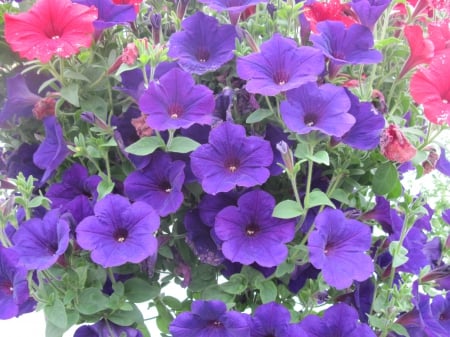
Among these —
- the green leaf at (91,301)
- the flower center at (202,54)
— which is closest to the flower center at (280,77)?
the flower center at (202,54)

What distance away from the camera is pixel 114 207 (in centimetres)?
64

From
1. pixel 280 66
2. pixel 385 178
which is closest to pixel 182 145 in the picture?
pixel 280 66

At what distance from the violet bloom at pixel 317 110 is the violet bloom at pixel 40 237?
27 cm

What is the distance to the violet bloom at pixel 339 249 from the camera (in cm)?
61

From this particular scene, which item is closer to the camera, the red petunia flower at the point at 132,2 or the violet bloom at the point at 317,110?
the violet bloom at the point at 317,110

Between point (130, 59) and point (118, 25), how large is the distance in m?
0.12

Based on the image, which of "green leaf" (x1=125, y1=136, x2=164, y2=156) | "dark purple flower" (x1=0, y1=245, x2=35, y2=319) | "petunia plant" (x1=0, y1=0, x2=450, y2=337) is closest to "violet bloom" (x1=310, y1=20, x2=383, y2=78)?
"petunia plant" (x1=0, y1=0, x2=450, y2=337)

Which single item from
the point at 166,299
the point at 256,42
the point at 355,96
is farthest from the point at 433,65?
the point at 166,299

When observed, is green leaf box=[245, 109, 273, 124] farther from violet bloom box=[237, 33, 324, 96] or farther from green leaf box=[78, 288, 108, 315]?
green leaf box=[78, 288, 108, 315]

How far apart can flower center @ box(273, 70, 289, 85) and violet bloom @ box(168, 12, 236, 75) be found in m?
0.07

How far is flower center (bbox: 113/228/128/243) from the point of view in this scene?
648 mm

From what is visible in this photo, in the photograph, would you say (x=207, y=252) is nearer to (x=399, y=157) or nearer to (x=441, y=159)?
(x=399, y=157)

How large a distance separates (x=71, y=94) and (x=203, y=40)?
17 centimetres

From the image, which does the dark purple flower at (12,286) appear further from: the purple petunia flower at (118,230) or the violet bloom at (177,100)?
the violet bloom at (177,100)
